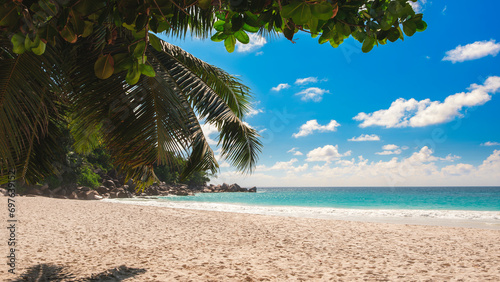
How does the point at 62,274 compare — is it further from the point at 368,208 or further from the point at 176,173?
the point at 368,208

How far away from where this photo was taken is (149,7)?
4.08ft

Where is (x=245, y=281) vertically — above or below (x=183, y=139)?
below

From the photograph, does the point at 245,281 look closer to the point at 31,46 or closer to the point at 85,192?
the point at 31,46

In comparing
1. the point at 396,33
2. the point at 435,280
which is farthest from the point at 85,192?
the point at 396,33

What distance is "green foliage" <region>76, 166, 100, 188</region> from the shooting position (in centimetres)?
2976

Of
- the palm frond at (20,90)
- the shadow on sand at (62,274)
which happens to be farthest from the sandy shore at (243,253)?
the palm frond at (20,90)

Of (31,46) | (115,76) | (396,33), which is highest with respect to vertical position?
(115,76)

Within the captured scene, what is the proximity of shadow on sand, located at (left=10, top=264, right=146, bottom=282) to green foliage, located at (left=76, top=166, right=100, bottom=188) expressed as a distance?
90.7 ft

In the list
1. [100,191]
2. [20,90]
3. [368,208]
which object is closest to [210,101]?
[20,90]

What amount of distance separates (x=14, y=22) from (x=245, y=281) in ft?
14.3

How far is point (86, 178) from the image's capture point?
30.6 meters

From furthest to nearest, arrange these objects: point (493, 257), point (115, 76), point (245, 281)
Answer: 1. point (493, 257)
2. point (245, 281)
3. point (115, 76)

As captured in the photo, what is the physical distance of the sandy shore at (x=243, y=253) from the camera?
4.95m

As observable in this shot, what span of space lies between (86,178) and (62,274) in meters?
29.2
